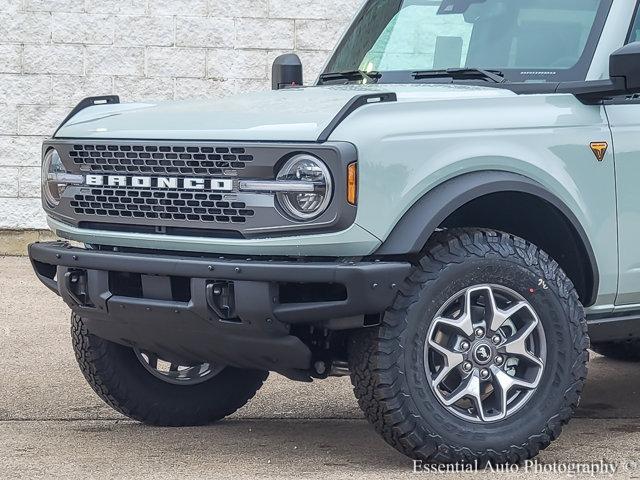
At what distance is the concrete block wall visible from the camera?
11016 mm

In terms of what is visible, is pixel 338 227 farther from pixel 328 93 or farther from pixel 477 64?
pixel 477 64

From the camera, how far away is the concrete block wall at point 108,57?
11016 millimetres

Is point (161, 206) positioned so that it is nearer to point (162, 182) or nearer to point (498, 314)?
point (162, 182)

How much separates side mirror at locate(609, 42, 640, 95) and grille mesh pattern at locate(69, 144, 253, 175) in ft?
4.48

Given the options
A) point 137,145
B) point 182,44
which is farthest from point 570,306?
point 182,44

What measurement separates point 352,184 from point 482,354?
31.0 inches

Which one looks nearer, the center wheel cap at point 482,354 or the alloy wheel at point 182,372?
the center wheel cap at point 482,354

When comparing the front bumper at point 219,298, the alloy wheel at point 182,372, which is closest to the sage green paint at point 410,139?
the front bumper at point 219,298

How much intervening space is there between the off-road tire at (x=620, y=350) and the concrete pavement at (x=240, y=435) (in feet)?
0.25

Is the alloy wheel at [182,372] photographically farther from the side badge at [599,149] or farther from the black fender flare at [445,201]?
the side badge at [599,149]

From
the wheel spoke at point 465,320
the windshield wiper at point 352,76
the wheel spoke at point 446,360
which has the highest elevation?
the windshield wiper at point 352,76

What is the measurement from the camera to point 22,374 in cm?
720

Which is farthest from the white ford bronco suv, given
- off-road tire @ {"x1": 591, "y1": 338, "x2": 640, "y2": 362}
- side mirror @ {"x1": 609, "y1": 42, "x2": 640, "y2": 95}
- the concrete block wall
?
the concrete block wall

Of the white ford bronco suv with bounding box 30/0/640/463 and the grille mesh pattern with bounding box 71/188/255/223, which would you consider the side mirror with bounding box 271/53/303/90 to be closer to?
the white ford bronco suv with bounding box 30/0/640/463
